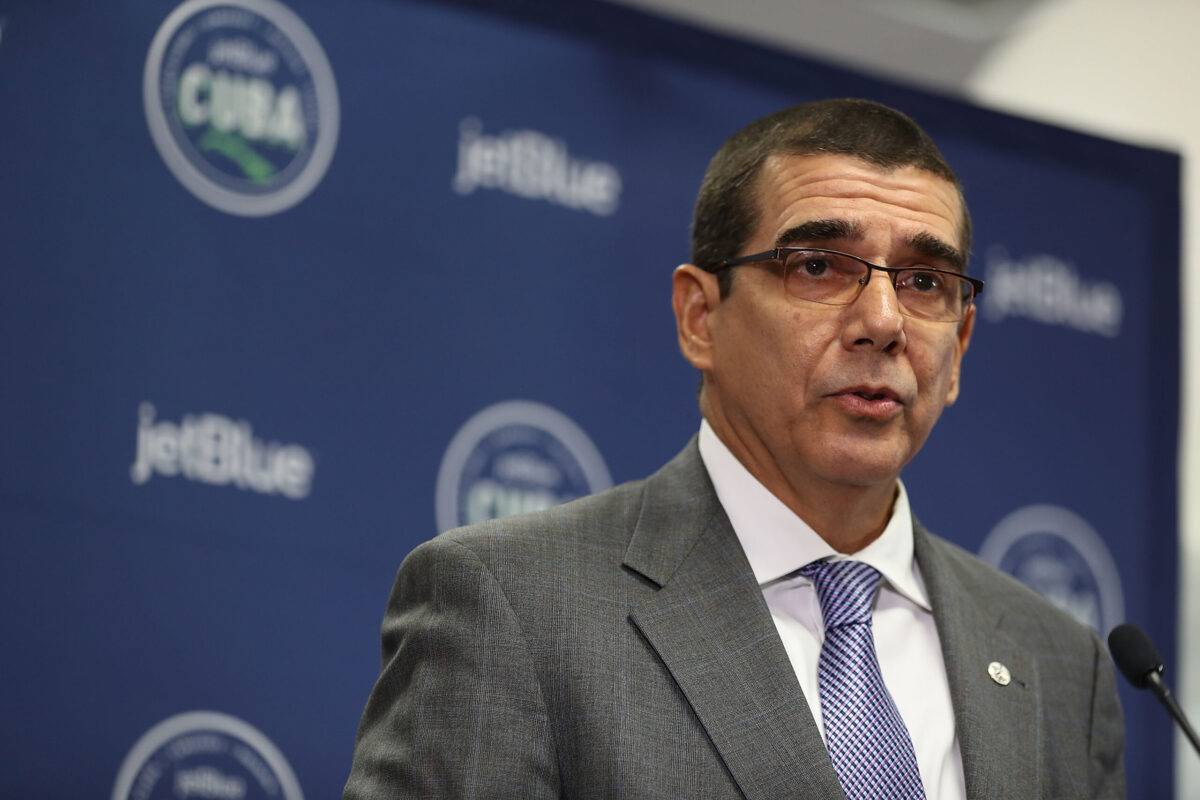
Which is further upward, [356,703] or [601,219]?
[601,219]

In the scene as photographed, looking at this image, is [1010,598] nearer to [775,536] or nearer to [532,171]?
[775,536]

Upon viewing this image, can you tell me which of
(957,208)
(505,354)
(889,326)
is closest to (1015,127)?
(505,354)

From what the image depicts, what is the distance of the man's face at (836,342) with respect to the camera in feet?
8.30

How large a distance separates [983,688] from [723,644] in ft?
1.45

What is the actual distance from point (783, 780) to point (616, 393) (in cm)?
184

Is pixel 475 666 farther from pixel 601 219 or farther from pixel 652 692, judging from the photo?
pixel 601 219

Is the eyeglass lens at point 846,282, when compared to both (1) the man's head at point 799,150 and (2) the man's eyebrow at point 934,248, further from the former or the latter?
(1) the man's head at point 799,150

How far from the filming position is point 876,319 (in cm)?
251

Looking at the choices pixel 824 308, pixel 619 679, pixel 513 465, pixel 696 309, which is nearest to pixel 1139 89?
pixel 513 465

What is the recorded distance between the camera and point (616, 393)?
13.1 ft

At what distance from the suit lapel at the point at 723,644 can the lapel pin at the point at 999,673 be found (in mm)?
409

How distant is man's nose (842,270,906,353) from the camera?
98.8 inches

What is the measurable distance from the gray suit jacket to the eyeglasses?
34 cm

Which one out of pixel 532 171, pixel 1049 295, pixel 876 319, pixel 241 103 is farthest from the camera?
pixel 1049 295
